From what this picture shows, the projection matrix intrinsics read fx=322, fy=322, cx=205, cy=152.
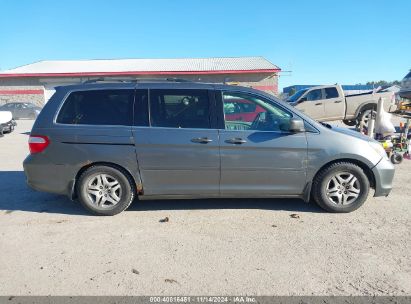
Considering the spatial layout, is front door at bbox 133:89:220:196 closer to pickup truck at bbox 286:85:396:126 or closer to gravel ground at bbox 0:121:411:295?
gravel ground at bbox 0:121:411:295

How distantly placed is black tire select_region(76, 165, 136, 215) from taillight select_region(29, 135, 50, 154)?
63 centimetres

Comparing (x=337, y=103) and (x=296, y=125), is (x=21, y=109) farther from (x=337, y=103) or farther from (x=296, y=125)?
(x=296, y=125)

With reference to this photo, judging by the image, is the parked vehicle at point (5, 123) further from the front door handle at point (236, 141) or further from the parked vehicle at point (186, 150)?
the front door handle at point (236, 141)

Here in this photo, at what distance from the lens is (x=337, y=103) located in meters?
13.3

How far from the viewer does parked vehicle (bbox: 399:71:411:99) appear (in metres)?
11.7

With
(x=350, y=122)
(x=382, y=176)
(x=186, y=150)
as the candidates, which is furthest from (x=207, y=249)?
(x=350, y=122)

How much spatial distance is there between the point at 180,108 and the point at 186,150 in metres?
0.58

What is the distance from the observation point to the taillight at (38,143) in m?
4.28

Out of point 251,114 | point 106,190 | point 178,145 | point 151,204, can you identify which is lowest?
point 151,204

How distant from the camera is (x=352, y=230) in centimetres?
389

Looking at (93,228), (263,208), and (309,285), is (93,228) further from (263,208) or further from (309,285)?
(309,285)

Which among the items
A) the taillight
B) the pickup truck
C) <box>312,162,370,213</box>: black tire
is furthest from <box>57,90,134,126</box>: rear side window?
the pickup truck

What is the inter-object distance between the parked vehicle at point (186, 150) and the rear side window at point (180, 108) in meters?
0.01

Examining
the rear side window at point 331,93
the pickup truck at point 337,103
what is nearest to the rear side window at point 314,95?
the pickup truck at point 337,103
